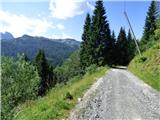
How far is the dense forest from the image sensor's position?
30.5 metres

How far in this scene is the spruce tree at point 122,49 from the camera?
277 ft

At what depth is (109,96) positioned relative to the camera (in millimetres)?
18594

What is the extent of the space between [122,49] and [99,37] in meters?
25.5

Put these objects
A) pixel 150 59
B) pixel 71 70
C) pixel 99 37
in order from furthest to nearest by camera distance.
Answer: pixel 71 70 → pixel 99 37 → pixel 150 59

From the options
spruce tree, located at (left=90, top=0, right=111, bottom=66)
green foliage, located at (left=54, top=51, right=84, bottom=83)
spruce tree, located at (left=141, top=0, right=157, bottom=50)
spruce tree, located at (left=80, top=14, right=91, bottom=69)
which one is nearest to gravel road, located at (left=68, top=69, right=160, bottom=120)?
spruce tree, located at (left=90, top=0, right=111, bottom=66)

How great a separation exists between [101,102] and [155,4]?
6949cm

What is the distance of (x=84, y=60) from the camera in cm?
6744

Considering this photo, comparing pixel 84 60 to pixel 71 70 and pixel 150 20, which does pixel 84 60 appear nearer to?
pixel 150 20

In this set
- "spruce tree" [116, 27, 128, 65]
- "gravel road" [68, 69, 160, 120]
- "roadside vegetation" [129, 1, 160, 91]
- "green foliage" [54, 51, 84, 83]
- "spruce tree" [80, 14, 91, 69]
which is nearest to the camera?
"gravel road" [68, 69, 160, 120]

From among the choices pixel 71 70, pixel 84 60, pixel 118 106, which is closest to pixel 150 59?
pixel 118 106

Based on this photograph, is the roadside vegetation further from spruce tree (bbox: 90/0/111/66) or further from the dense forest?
spruce tree (bbox: 90/0/111/66)

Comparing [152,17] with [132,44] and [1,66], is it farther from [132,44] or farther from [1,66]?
[1,66]

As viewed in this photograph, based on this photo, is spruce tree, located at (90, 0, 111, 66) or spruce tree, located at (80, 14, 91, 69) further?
spruce tree, located at (80, 14, 91, 69)

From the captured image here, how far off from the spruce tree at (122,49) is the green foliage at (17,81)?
45208 mm
